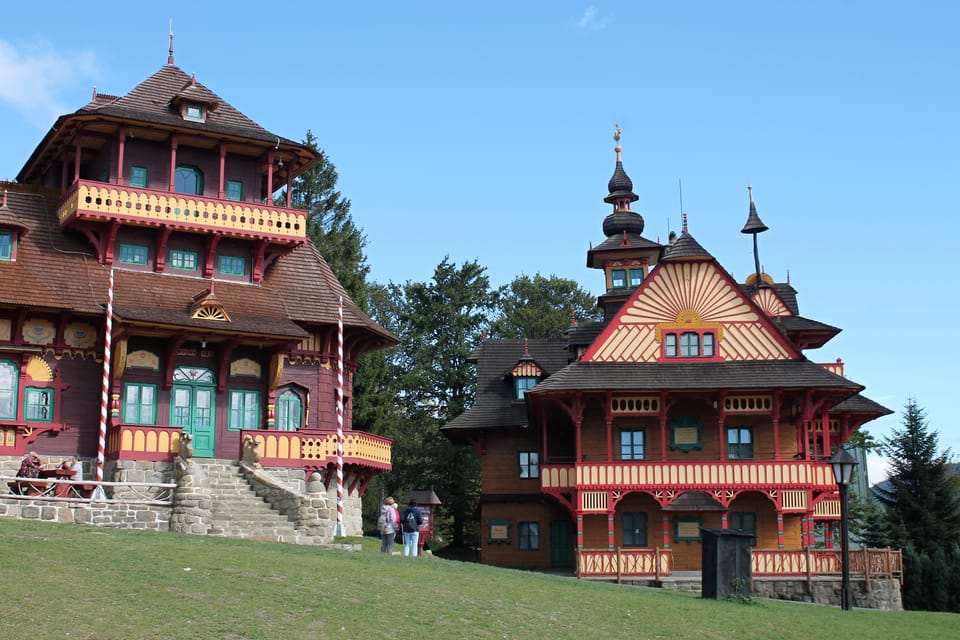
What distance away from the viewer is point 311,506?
2867cm

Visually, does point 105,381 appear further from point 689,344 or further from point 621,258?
point 621,258

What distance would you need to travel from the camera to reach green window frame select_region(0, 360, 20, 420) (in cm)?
3244

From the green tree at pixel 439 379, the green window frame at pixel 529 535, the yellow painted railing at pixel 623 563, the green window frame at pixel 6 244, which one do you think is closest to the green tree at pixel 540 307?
the green tree at pixel 439 379

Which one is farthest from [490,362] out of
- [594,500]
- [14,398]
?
[14,398]

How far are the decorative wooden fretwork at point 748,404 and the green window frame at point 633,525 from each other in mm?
4978

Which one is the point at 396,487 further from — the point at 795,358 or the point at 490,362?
the point at 795,358

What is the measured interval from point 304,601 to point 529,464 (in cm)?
2961

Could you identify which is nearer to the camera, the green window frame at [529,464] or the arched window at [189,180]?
the arched window at [189,180]

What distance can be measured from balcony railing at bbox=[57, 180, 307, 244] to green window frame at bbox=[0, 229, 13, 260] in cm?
174

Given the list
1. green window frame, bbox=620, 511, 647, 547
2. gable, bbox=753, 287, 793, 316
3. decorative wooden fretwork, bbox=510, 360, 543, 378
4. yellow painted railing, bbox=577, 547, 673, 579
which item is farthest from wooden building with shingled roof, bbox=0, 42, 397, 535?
gable, bbox=753, 287, 793, 316

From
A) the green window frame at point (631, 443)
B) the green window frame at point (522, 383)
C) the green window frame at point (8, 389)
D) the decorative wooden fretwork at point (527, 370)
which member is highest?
the decorative wooden fretwork at point (527, 370)

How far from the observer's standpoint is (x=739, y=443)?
43.8 m

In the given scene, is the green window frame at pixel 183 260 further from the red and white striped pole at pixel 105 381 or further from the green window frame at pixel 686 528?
the green window frame at pixel 686 528

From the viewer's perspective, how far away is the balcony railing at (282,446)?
31.8 meters
